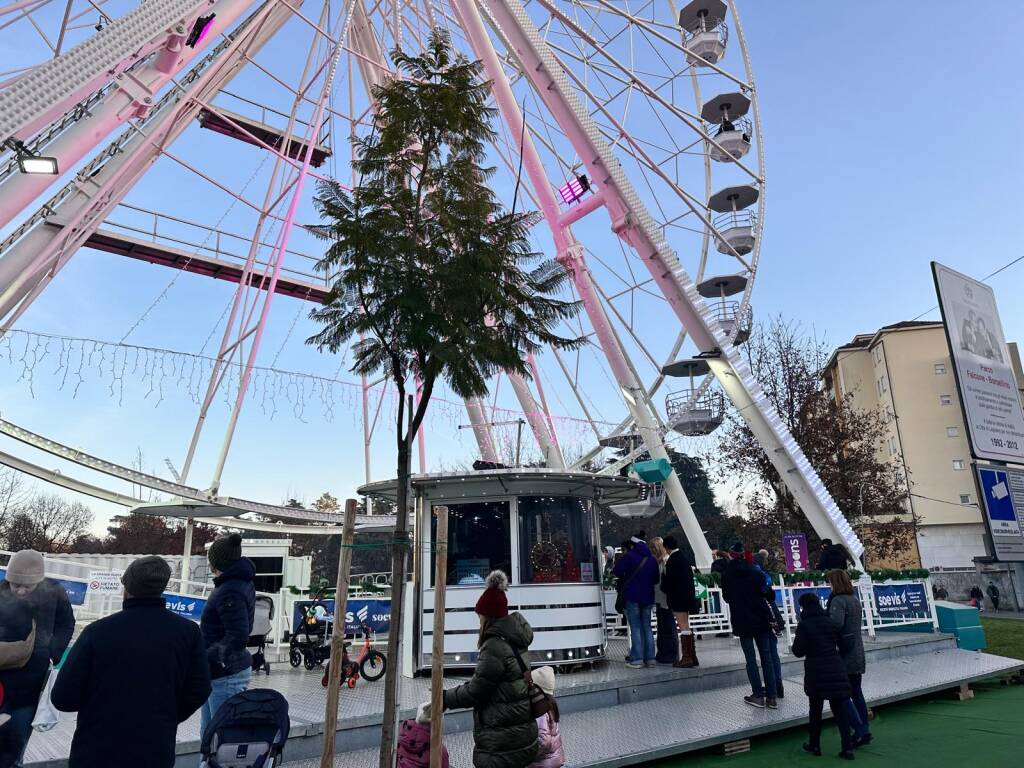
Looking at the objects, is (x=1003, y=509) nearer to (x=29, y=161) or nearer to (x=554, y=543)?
(x=554, y=543)

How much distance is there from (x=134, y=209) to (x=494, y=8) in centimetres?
1246

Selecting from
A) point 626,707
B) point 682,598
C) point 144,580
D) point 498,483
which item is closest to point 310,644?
point 498,483

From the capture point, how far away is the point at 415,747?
464 centimetres

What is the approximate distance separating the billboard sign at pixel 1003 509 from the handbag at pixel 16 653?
15105 mm

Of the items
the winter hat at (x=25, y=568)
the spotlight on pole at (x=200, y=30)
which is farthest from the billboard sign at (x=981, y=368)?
the winter hat at (x=25, y=568)

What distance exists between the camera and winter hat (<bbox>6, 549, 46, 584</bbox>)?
4461 millimetres

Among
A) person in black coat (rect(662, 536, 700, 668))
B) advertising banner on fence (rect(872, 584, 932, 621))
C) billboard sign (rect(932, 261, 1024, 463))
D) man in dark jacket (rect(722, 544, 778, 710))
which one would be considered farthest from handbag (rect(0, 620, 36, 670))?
billboard sign (rect(932, 261, 1024, 463))

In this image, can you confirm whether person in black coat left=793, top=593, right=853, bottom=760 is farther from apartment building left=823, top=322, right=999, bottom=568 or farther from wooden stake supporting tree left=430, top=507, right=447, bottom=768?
apartment building left=823, top=322, right=999, bottom=568

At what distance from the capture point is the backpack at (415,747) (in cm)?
461

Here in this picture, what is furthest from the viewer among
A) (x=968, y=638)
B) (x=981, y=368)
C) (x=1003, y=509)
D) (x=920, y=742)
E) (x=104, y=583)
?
(x=981, y=368)

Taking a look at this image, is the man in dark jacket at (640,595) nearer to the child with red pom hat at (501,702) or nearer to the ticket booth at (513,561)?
the ticket booth at (513,561)

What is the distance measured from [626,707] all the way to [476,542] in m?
2.88

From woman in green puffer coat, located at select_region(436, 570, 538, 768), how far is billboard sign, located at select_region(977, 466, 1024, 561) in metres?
12.8

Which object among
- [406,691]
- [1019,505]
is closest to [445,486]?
[406,691]
